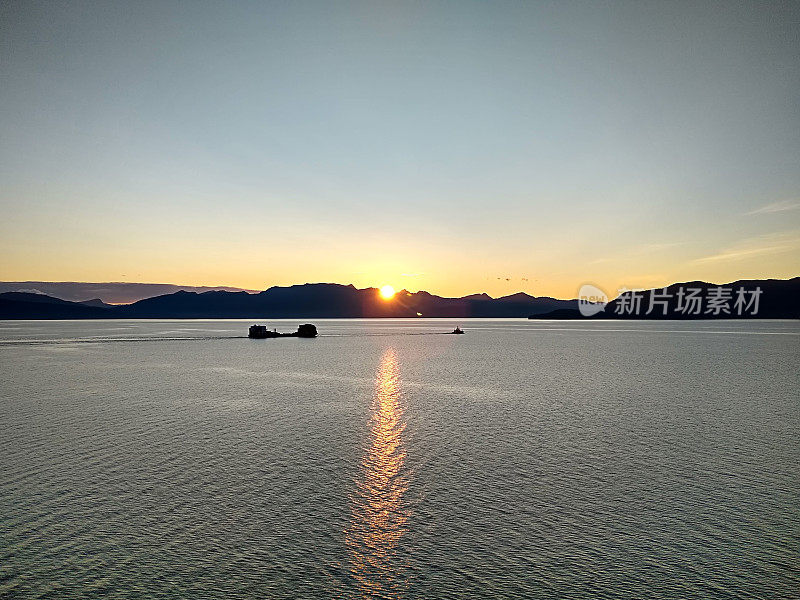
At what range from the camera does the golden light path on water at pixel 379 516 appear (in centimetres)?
1619

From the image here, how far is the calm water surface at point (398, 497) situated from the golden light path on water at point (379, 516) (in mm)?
96

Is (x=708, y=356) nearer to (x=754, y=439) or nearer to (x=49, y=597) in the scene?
(x=754, y=439)

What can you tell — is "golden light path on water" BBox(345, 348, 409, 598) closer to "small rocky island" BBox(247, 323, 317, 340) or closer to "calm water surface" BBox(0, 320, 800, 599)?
"calm water surface" BBox(0, 320, 800, 599)

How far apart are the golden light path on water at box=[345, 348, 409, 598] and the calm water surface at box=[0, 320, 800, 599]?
0.10 metres

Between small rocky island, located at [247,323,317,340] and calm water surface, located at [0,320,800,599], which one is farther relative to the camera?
small rocky island, located at [247,323,317,340]

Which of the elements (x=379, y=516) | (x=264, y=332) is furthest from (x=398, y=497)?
(x=264, y=332)

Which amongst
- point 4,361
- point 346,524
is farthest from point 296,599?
point 4,361

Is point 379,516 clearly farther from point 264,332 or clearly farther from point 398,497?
point 264,332

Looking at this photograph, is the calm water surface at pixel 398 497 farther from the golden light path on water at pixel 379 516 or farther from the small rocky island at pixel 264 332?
the small rocky island at pixel 264 332

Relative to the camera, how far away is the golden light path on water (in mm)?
16189

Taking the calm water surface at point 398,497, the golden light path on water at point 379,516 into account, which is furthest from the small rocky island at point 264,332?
the golden light path on water at point 379,516

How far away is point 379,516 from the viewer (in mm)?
21062

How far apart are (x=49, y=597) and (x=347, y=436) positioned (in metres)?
21.9

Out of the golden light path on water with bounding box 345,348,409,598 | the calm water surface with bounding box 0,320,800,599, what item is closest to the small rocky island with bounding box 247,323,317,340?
the calm water surface with bounding box 0,320,800,599
